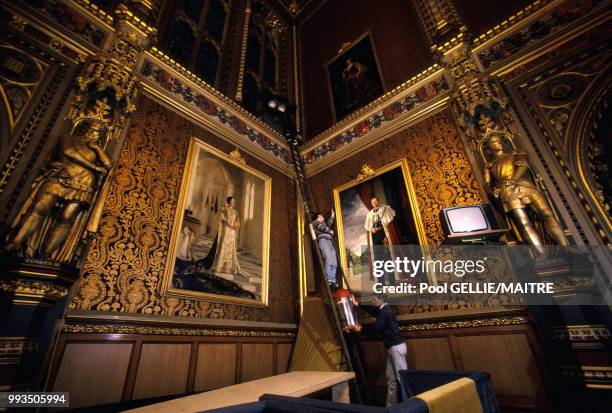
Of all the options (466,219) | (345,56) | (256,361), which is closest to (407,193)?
(466,219)

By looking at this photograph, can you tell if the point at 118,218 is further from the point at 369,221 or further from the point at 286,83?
the point at 286,83

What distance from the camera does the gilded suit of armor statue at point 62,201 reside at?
2148 mm

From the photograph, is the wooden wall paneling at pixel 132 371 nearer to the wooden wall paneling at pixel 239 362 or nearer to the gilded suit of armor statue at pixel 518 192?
the wooden wall paneling at pixel 239 362

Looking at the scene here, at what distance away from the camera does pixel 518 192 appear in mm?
2949

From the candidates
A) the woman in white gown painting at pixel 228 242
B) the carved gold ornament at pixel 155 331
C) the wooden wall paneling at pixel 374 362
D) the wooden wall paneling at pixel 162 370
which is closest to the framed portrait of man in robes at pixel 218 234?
the woman in white gown painting at pixel 228 242

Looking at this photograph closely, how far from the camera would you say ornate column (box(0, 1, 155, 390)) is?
193 centimetres

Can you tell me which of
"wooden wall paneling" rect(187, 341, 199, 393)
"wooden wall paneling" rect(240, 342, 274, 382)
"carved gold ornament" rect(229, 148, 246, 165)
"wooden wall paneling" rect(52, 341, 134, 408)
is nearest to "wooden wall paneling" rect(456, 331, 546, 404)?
"wooden wall paneling" rect(240, 342, 274, 382)

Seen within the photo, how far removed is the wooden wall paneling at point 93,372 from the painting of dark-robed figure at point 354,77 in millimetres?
5639

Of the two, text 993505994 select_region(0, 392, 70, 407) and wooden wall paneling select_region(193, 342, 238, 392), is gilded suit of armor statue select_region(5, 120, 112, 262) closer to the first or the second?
text 993505994 select_region(0, 392, 70, 407)

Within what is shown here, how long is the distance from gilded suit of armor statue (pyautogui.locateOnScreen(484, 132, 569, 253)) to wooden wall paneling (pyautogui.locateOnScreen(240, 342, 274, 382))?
11.0 feet

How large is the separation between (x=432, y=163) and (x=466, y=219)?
52.9 inches

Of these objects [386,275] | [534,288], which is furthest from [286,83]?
[534,288]

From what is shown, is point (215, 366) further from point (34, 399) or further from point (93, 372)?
point (34, 399)

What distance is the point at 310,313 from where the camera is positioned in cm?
387
